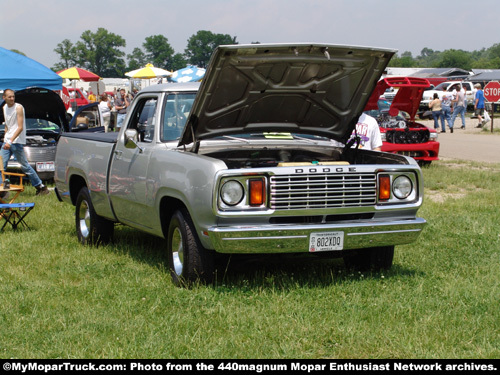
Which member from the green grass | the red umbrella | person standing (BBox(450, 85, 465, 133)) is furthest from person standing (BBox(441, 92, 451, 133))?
the green grass

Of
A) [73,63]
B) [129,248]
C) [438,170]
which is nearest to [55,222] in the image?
[129,248]

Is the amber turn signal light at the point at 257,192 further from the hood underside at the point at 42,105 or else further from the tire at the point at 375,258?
the hood underside at the point at 42,105

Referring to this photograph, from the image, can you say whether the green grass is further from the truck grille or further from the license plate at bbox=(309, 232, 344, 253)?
the truck grille

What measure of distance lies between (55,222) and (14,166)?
4115 millimetres

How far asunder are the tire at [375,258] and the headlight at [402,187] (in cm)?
65

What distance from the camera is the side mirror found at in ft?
22.7

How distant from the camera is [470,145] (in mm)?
23766

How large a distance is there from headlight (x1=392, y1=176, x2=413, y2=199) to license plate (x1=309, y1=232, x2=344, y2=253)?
697 mm

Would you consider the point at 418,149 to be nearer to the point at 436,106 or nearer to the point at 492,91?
the point at 492,91

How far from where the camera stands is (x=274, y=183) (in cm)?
582

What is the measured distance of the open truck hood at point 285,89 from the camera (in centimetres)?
628

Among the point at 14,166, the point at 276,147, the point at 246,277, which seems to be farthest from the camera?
the point at 14,166

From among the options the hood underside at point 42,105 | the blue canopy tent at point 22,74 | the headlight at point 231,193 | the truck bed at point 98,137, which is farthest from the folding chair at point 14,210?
the blue canopy tent at point 22,74
